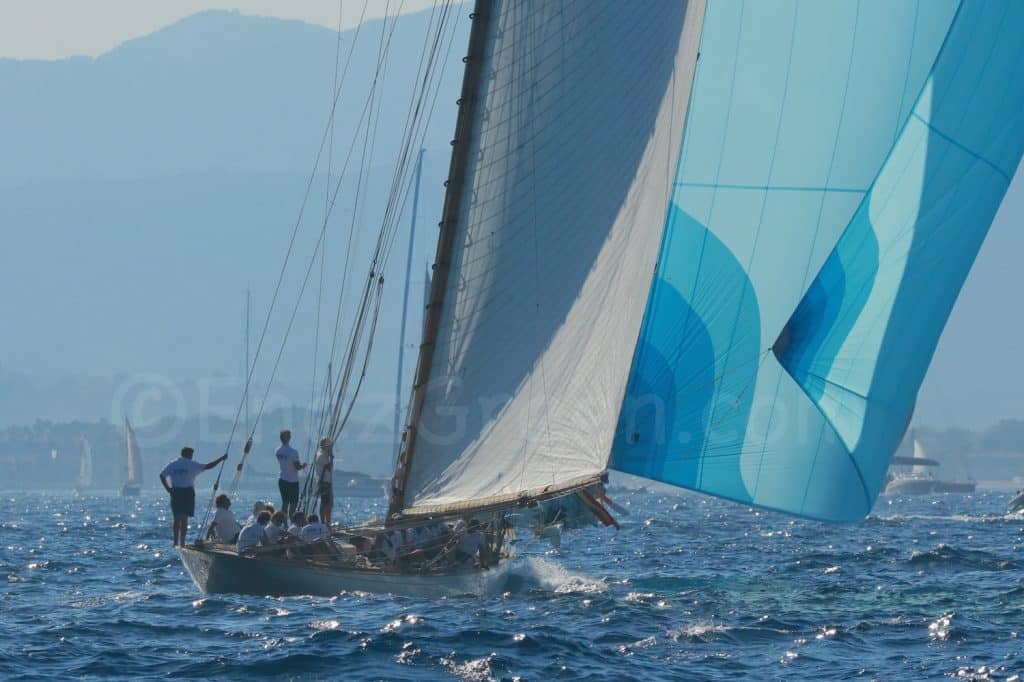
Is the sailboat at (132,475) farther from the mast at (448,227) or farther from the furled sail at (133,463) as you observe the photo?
the mast at (448,227)

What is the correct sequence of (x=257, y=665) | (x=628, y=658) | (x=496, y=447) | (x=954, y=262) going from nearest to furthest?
(x=257, y=665) < (x=628, y=658) < (x=954, y=262) < (x=496, y=447)

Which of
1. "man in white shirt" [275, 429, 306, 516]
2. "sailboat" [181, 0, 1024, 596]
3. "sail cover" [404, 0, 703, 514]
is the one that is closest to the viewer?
"sailboat" [181, 0, 1024, 596]

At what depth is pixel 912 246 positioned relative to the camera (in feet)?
63.9

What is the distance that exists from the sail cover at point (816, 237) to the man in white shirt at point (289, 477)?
5099mm

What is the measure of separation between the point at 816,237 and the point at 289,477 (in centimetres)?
843

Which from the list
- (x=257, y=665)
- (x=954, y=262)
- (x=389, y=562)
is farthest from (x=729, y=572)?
(x=257, y=665)

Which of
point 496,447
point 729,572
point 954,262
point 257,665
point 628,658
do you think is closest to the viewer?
point 257,665

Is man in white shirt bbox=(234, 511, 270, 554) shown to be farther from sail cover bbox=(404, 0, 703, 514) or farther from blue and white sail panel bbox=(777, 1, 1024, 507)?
blue and white sail panel bbox=(777, 1, 1024, 507)

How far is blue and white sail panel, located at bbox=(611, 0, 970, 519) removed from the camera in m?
19.8

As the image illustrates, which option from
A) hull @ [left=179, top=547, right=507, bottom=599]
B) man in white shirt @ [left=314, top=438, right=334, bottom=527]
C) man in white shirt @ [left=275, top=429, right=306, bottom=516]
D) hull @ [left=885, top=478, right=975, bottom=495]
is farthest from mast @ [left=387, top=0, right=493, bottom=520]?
hull @ [left=885, top=478, right=975, bottom=495]

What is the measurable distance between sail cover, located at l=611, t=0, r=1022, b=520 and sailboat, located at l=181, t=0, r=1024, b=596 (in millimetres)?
27

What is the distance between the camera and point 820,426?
19.9m

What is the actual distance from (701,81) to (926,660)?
8001mm

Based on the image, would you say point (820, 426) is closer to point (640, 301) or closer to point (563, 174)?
point (640, 301)
